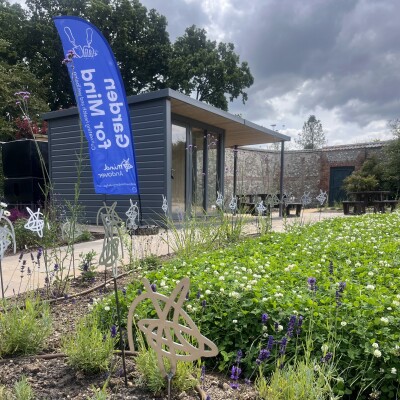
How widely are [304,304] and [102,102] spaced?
5.27 m

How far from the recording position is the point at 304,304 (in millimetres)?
2061

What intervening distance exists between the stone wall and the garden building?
16.5 ft

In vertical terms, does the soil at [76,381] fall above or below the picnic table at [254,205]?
below

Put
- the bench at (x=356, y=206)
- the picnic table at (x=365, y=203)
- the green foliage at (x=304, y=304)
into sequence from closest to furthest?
the green foliage at (x=304, y=304) → the picnic table at (x=365, y=203) → the bench at (x=356, y=206)

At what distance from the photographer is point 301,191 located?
1953 cm

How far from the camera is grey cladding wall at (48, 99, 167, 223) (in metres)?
7.47

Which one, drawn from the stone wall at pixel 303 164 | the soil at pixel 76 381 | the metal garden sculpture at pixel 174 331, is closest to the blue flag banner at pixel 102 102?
the soil at pixel 76 381

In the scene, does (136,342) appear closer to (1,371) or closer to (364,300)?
(1,371)

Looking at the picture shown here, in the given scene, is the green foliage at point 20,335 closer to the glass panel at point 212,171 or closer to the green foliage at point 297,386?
the green foliage at point 297,386

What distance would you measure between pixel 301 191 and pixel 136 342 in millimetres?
18491

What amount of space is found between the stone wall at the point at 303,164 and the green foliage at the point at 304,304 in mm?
12857

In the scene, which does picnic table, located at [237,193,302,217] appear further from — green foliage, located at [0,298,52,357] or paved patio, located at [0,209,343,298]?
green foliage, located at [0,298,52,357]

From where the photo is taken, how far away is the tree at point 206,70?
872 inches

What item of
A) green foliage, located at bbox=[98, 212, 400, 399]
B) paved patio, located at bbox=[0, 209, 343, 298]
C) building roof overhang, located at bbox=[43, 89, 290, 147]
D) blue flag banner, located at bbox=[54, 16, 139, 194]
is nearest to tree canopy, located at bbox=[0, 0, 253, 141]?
building roof overhang, located at bbox=[43, 89, 290, 147]
